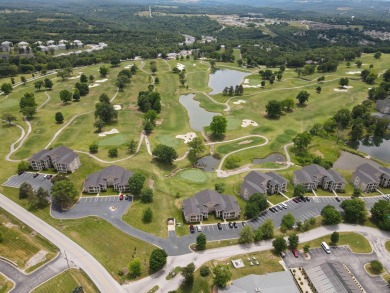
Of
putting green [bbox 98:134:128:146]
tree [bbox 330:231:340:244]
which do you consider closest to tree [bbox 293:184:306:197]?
tree [bbox 330:231:340:244]

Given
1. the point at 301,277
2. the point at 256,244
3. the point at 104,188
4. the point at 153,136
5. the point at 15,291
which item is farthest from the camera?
the point at 153,136

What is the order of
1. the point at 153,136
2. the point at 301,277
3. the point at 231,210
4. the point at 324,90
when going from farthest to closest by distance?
1. the point at 324,90
2. the point at 153,136
3. the point at 231,210
4. the point at 301,277

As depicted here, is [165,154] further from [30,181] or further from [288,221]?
[288,221]

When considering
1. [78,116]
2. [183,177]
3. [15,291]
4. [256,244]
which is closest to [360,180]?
[256,244]

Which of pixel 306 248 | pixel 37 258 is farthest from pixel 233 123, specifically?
pixel 37 258

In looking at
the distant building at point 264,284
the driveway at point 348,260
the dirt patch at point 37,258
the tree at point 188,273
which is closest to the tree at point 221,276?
the distant building at point 264,284

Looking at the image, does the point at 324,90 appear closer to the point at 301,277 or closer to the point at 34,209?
the point at 301,277

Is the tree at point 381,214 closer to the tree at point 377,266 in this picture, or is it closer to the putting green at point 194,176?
the tree at point 377,266
